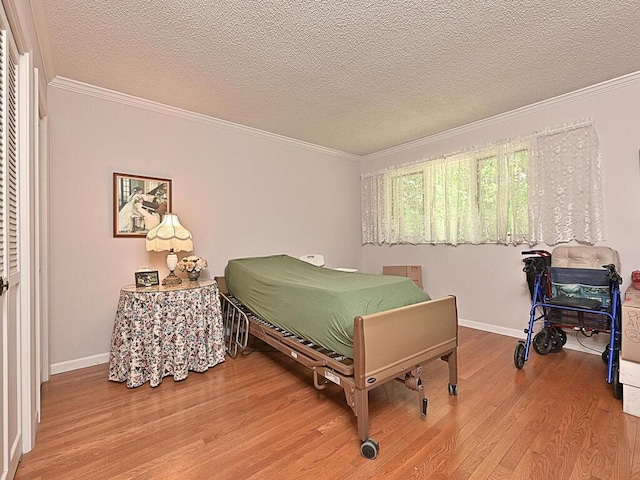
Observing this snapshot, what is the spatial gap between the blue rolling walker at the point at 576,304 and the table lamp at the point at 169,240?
3.08 metres

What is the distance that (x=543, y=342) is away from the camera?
9.85ft

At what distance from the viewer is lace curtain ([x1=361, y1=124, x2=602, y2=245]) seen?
304 cm

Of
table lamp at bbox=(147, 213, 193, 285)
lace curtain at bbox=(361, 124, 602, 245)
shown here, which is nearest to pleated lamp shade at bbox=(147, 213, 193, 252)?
table lamp at bbox=(147, 213, 193, 285)

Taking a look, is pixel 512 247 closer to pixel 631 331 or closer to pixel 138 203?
pixel 631 331

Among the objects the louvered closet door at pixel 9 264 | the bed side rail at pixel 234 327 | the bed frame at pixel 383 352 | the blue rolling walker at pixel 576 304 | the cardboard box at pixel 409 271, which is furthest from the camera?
the cardboard box at pixel 409 271

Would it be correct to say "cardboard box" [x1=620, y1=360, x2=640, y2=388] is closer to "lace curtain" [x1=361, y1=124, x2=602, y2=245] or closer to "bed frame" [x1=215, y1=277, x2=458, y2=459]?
"bed frame" [x1=215, y1=277, x2=458, y2=459]

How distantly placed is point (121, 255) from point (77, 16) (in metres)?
1.91

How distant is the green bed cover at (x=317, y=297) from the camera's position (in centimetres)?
201

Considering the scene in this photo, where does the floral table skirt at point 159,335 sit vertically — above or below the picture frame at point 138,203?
below

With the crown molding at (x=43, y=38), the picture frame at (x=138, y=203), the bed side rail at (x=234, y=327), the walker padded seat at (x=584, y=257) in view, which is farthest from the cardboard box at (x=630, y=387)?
the crown molding at (x=43, y=38)

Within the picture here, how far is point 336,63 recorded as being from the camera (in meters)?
2.49

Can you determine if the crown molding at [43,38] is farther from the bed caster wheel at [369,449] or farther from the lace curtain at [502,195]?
the lace curtain at [502,195]

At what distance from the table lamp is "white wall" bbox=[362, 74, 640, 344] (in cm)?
302

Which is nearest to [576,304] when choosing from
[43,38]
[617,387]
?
[617,387]
